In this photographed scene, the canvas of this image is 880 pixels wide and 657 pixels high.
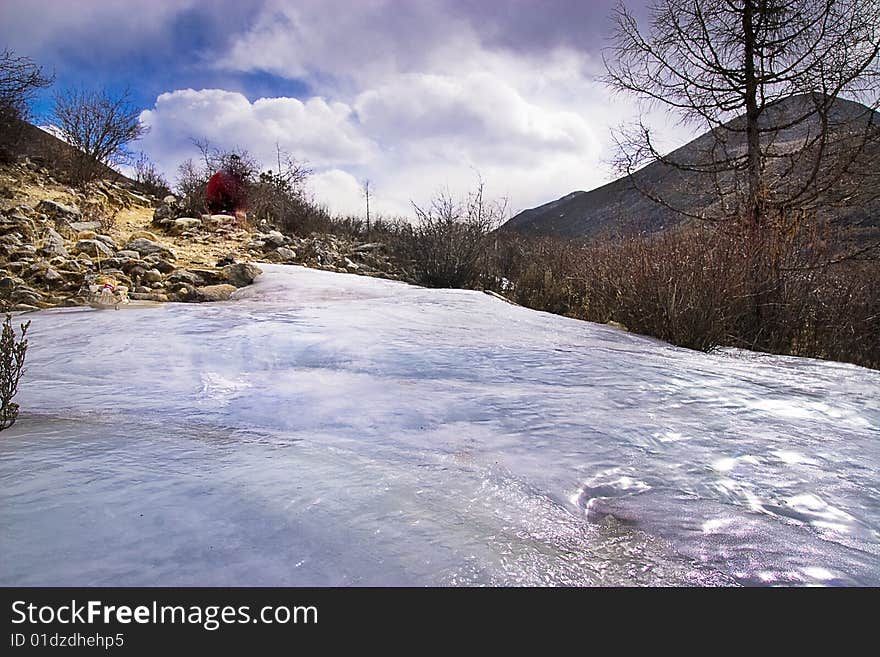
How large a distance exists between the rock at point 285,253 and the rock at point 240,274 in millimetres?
2016

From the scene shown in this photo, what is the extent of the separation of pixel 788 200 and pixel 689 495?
571cm

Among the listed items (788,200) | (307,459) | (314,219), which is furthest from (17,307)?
(314,219)

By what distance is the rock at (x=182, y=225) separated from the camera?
8310mm

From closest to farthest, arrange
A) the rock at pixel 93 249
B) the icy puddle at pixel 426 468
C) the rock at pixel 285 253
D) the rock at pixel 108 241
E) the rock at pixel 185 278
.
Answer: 1. the icy puddle at pixel 426 468
2. the rock at pixel 185 278
3. the rock at pixel 93 249
4. the rock at pixel 108 241
5. the rock at pixel 285 253

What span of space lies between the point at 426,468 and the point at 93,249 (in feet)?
20.1

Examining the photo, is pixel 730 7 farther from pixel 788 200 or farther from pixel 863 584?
pixel 863 584

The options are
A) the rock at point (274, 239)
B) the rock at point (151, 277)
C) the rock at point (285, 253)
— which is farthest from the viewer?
the rock at point (274, 239)

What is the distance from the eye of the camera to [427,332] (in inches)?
139

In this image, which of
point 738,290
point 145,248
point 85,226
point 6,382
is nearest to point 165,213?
point 85,226

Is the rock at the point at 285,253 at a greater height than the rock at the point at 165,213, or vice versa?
the rock at the point at 165,213

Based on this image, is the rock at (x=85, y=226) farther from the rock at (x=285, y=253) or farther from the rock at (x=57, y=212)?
the rock at (x=285, y=253)

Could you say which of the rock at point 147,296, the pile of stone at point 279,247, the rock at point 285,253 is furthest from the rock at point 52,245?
the rock at point 285,253

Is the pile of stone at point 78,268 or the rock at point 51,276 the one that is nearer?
the pile of stone at point 78,268

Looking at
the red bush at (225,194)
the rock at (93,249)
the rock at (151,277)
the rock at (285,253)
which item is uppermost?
the red bush at (225,194)
